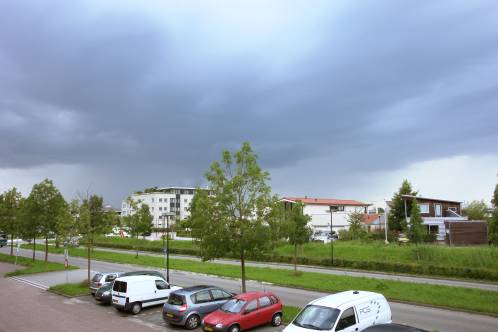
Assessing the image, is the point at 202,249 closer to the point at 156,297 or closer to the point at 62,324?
the point at 156,297

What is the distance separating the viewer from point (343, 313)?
12.5 m

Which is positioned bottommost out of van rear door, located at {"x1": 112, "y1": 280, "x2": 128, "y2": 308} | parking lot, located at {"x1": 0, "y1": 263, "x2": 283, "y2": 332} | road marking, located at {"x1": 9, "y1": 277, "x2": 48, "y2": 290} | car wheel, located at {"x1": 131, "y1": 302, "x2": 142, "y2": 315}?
road marking, located at {"x1": 9, "y1": 277, "x2": 48, "y2": 290}

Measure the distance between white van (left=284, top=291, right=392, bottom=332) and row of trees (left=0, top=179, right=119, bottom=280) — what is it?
827 inches

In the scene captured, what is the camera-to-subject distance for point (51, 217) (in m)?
43.5

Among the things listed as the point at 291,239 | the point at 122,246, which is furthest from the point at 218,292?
the point at 122,246

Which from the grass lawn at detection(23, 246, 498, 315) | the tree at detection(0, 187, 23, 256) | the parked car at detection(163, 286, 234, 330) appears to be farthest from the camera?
the tree at detection(0, 187, 23, 256)

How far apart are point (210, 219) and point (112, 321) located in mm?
6479

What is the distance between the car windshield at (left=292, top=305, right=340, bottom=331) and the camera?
12.4 meters

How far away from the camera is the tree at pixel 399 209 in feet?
223

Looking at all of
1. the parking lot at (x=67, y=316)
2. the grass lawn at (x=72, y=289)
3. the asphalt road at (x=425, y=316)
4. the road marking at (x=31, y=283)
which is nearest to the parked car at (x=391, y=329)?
the parking lot at (x=67, y=316)

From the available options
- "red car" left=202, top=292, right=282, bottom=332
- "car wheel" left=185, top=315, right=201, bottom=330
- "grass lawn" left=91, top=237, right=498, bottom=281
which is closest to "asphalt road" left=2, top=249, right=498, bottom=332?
"red car" left=202, top=292, right=282, bottom=332

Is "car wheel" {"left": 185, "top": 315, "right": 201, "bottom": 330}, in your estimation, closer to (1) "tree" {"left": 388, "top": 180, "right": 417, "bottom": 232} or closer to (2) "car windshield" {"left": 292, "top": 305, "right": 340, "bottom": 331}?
(2) "car windshield" {"left": 292, "top": 305, "right": 340, "bottom": 331}

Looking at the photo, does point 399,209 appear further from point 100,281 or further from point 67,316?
point 67,316

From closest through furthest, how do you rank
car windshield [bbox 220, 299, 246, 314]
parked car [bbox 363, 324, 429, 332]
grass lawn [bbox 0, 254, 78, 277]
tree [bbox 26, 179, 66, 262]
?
parked car [bbox 363, 324, 429, 332] < car windshield [bbox 220, 299, 246, 314] < grass lawn [bbox 0, 254, 78, 277] < tree [bbox 26, 179, 66, 262]
